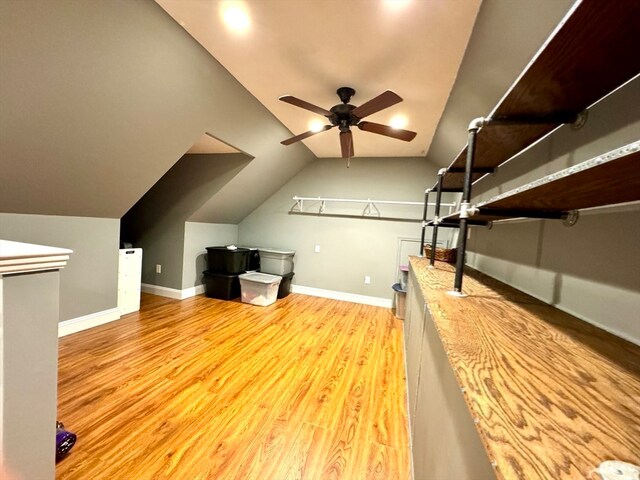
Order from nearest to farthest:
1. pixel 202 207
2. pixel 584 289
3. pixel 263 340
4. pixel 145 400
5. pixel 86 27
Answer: pixel 584 289 < pixel 86 27 < pixel 145 400 < pixel 263 340 < pixel 202 207

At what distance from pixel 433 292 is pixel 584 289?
49 centimetres

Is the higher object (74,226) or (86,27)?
(86,27)

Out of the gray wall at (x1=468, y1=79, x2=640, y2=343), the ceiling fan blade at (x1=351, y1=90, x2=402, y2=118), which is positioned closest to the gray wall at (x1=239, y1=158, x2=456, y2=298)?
the ceiling fan blade at (x1=351, y1=90, x2=402, y2=118)

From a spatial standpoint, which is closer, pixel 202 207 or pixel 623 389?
pixel 623 389

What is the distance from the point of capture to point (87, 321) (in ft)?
8.60

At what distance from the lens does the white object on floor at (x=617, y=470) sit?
0.31 meters

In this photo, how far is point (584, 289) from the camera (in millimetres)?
895

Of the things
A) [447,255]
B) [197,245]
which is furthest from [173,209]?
[447,255]

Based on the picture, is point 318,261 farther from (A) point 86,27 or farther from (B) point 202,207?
(A) point 86,27

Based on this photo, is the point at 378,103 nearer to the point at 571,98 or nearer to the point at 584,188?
the point at 571,98

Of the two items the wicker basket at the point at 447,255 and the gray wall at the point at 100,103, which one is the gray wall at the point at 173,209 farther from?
the wicker basket at the point at 447,255

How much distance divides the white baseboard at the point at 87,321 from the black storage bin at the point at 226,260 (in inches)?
52.7

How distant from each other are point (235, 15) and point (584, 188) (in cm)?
188

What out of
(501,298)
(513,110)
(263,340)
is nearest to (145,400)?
(263,340)
